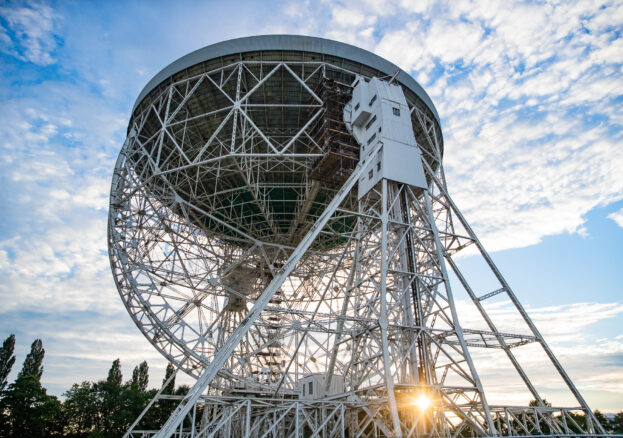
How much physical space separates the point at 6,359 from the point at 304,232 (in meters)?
40.6

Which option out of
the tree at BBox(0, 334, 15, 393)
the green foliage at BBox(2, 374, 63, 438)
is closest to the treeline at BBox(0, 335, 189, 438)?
the tree at BBox(0, 334, 15, 393)

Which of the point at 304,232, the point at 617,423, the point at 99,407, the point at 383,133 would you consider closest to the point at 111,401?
the point at 99,407

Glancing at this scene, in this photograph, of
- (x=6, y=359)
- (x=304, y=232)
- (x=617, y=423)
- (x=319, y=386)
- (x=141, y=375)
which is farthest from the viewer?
(x=141, y=375)

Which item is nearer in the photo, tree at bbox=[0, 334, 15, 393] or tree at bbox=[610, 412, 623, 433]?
tree at bbox=[0, 334, 15, 393]

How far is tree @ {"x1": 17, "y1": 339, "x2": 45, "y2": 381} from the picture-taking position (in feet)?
157

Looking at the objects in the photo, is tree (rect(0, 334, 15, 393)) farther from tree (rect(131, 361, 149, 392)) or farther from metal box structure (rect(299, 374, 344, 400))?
metal box structure (rect(299, 374, 344, 400))

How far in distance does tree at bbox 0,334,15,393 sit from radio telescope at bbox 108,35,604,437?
34928mm

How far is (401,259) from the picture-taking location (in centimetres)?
1617

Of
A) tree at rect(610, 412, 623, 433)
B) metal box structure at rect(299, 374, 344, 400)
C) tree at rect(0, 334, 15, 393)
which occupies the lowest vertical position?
metal box structure at rect(299, 374, 344, 400)

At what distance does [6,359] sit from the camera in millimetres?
45688

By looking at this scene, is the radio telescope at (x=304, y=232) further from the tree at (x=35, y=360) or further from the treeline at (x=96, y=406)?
the tree at (x=35, y=360)

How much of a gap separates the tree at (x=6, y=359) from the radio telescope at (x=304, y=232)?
3493 cm

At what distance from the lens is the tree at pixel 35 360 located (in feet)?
157

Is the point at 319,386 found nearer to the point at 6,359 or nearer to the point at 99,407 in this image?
the point at 99,407
